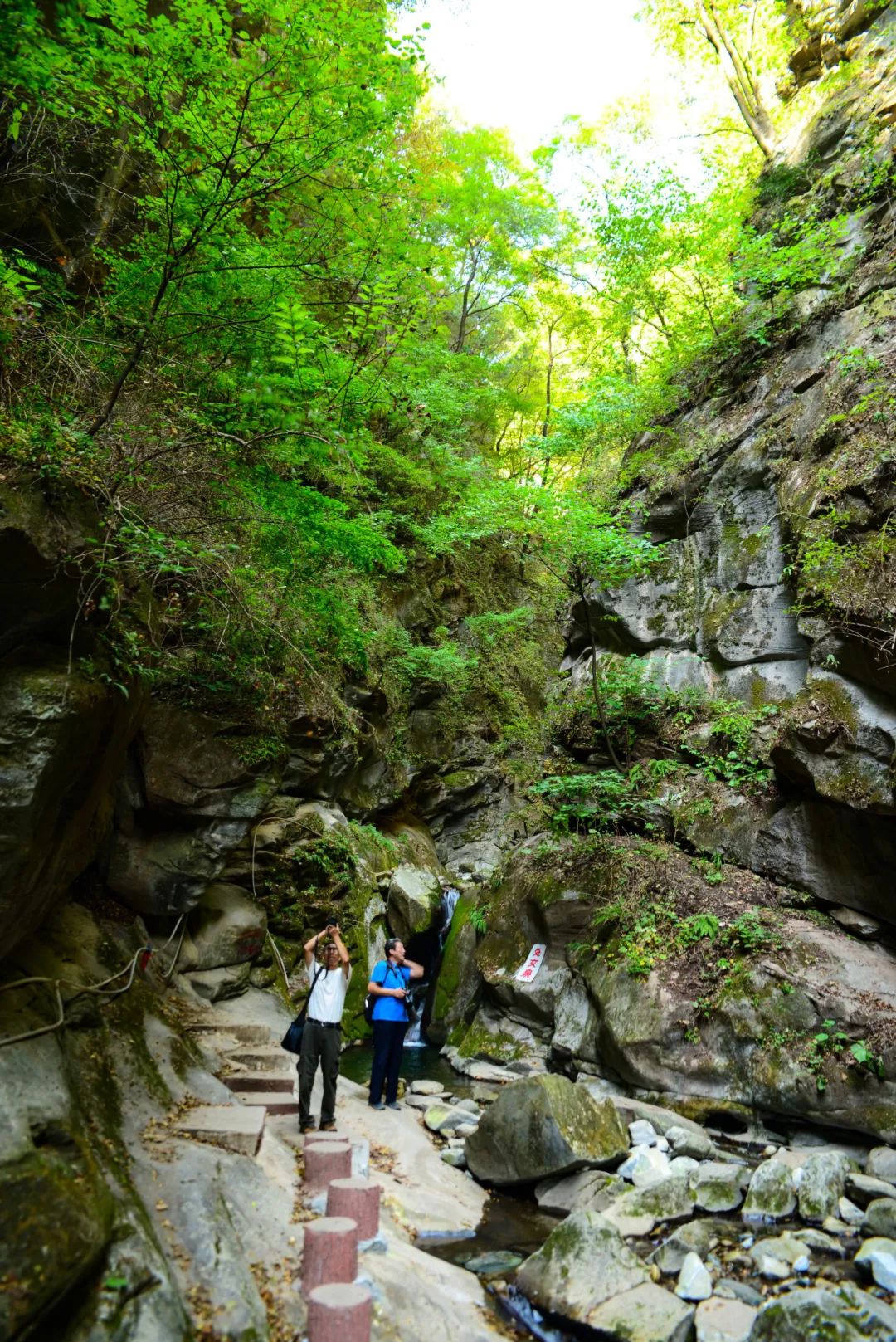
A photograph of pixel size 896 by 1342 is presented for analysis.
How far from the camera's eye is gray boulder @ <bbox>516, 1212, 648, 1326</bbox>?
475 cm

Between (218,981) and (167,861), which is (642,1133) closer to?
(218,981)

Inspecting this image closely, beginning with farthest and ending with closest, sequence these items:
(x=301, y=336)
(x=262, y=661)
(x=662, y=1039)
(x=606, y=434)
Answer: (x=606, y=434), (x=262, y=661), (x=662, y=1039), (x=301, y=336)

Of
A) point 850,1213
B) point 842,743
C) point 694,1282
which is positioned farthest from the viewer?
point 842,743

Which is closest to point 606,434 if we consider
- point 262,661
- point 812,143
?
point 812,143

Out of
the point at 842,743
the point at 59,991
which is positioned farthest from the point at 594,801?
the point at 59,991

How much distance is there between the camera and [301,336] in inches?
204

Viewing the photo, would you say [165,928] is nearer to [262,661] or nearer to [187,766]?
[187,766]

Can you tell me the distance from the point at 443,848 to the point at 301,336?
13582 millimetres

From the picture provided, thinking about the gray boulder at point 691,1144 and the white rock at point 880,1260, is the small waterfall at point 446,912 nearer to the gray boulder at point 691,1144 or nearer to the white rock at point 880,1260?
the gray boulder at point 691,1144

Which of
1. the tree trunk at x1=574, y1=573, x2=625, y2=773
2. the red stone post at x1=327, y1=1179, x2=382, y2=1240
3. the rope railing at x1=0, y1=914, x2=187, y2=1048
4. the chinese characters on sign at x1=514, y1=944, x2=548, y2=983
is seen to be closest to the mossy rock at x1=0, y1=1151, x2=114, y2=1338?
the rope railing at x1=0, y1=914, x2=187, y2=1048

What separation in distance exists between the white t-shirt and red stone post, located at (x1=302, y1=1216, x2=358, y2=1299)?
2.27 metres

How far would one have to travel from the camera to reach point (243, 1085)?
6.87m

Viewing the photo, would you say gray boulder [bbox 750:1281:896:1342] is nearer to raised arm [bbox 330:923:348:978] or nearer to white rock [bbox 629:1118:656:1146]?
white rock [bbox 629:1118:656:1146]

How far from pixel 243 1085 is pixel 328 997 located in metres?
1.63
